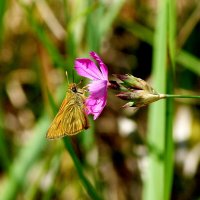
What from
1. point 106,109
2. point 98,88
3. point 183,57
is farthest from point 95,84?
point 106,109

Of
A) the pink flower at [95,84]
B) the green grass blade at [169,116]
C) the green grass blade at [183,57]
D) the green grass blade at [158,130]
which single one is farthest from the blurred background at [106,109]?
the pink flower at [95,84]

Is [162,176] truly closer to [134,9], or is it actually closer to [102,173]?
[102,173]

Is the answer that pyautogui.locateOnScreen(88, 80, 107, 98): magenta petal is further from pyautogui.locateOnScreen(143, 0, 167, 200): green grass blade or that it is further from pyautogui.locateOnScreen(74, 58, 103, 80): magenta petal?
pyautogui.locateOnScreen(143, 0, 167, 200): green grass blade

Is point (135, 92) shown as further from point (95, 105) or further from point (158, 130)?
point (158, 130)

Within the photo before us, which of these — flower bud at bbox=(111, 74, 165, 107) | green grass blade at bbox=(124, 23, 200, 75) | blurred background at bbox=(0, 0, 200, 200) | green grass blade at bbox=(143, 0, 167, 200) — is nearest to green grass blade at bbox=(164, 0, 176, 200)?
green grass blade at bbox=(143, 0, 167, 200)

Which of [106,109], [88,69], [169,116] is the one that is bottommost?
[106,109]
